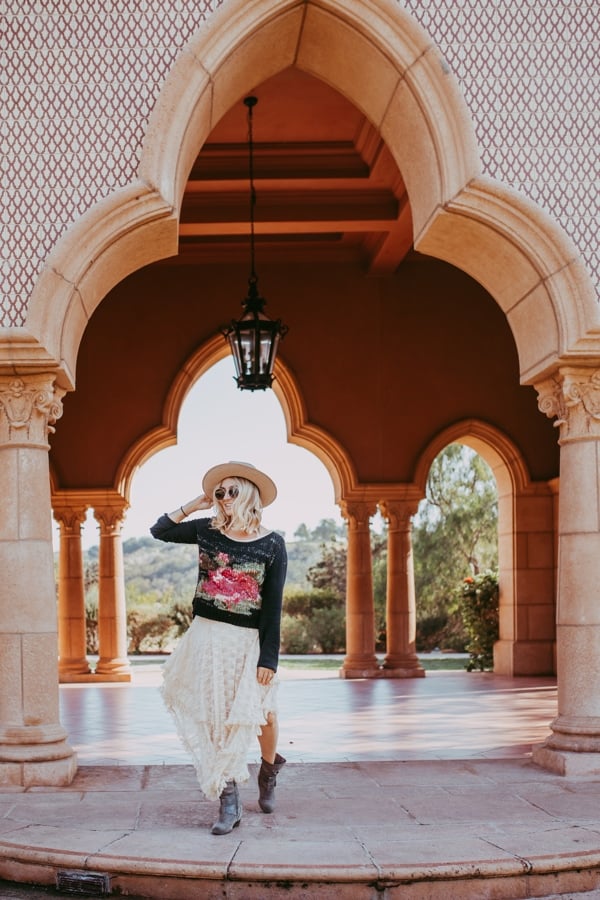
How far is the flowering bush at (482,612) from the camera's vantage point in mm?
13500

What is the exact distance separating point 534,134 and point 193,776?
4.10 m

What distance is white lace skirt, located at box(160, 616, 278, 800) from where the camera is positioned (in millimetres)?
4363

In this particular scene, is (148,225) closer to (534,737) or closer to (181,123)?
(181,123)

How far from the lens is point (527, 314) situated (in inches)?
249

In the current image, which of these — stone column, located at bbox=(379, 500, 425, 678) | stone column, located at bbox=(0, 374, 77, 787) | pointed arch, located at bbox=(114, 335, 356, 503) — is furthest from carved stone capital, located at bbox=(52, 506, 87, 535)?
stone column, located at bbox=(0, 374, 77, 787)

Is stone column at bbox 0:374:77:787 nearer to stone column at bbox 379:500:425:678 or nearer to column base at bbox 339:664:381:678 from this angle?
column base at bbox 339:664:381:678

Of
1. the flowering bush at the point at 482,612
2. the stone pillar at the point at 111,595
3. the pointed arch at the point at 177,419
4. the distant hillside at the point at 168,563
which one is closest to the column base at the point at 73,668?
the stone pillar at the point at 111,595

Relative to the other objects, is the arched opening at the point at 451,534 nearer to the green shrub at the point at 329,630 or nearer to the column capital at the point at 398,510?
the green shrub at the point at 329,630

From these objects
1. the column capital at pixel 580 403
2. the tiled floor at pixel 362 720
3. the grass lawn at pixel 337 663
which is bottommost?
the grass lawn at pixel 337 663

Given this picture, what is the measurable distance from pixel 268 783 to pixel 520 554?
28.3 ft

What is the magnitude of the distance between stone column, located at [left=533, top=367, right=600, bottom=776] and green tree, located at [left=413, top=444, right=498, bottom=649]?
1980cm

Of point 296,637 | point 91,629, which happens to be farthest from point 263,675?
point 296,637

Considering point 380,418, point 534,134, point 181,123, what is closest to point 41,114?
point 181,123

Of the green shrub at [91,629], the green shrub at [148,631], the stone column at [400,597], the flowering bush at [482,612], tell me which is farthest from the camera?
the green shrub at [148,631]
